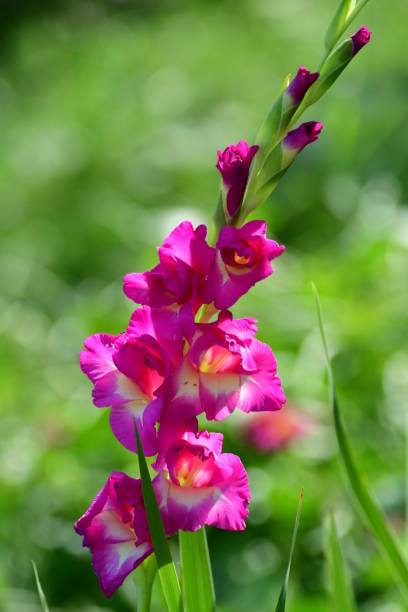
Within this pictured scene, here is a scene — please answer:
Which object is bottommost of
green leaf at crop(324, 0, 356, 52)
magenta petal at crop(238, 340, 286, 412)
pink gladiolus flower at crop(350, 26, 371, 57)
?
magenta petal at crop(238, 340, 286, 412)

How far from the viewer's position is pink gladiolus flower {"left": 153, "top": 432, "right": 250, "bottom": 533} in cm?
35

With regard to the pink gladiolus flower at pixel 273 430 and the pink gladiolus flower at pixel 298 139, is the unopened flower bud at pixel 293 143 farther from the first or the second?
the pink gladiolus flower at pixel 273 430

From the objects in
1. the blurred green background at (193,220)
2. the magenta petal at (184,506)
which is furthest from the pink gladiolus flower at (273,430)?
the magenta petal at (184,506)

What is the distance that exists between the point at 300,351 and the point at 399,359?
0.15m

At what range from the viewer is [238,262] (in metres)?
0.36

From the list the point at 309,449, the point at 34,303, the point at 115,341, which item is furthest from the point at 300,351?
the point at 115,341

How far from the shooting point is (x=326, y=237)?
209 centimetres

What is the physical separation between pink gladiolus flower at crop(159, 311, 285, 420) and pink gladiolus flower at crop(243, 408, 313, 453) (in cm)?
74

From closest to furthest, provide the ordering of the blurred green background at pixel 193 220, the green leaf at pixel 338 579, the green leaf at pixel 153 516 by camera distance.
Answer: the green leaf at pixel 153 516 < the green leaf at pixel 338 579 < the blurred green background at pixel 193 220

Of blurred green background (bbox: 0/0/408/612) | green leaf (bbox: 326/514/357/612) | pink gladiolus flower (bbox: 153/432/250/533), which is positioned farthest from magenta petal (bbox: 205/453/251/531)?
blurred green background (bbox: 0/0/408/612)

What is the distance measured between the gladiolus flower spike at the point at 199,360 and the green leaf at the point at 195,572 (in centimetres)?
2

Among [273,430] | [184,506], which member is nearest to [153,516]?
[184,506]

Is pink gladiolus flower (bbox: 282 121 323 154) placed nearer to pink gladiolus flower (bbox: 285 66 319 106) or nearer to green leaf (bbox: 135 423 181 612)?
pink gladiolus flower (bbox: 285 66 319 106)

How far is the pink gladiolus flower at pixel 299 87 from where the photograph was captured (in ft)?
1.15
